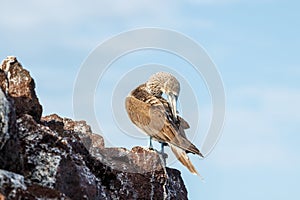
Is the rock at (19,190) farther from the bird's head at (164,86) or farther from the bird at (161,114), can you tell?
the bird's head at (164,86)

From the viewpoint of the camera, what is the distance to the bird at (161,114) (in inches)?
765

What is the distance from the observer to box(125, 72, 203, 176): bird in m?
19.4

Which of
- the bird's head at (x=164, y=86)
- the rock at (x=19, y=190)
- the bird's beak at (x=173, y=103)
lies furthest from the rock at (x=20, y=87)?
the bird's head at (x=164, y=86)

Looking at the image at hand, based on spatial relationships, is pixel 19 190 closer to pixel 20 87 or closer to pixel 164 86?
pixel 20 87

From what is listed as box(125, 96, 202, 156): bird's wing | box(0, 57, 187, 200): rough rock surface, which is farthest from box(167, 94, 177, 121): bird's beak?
box(0, 57, 187, 200): rough rock surface

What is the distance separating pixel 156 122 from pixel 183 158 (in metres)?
1.60

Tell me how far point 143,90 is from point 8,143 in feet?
37.7

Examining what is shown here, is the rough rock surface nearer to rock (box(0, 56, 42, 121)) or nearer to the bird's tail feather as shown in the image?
rock (box(0, 56, 42, 121))

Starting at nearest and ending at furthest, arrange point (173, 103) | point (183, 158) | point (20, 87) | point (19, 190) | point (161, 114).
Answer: point (19, 190) → point (20, 87) → point (183, 158) → point (161, 114) → point (173, 103)

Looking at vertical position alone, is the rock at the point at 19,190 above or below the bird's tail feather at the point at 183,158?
below

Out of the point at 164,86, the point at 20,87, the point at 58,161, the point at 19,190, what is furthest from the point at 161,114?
the point at 19,190

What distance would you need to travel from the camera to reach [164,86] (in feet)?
70.5

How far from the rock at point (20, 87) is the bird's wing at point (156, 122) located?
5496 millimetres

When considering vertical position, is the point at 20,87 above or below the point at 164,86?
below
